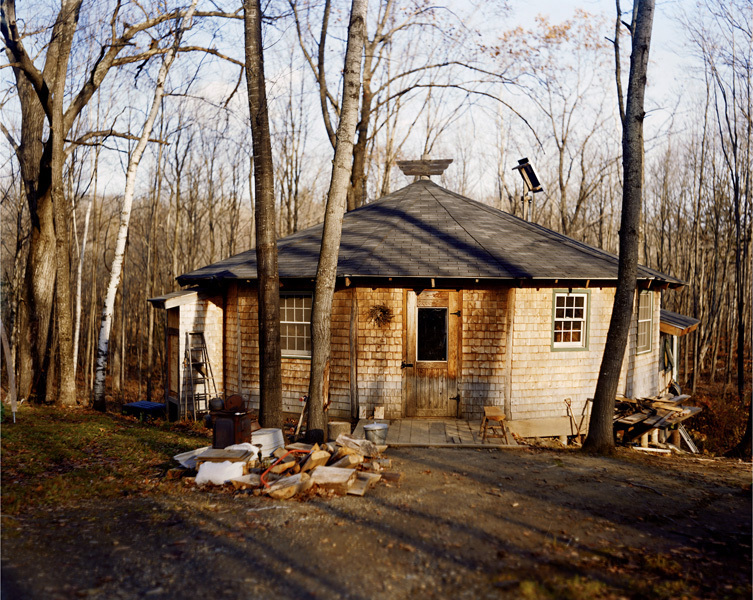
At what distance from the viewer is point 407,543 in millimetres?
5406

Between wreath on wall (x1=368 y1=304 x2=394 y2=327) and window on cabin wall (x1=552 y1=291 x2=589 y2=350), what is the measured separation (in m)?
3.70

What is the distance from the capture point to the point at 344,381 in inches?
475

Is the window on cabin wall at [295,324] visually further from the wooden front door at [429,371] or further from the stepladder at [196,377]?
the wooden front door at [429,371]

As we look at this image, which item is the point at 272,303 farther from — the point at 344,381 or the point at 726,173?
the point at 726,173

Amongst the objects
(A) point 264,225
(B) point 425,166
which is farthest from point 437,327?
(B) point 425,166

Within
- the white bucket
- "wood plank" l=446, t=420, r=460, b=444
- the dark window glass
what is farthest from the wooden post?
the white bucket

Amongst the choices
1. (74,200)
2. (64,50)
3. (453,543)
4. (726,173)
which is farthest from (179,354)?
(726,173)

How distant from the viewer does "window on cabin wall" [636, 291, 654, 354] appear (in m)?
14.1

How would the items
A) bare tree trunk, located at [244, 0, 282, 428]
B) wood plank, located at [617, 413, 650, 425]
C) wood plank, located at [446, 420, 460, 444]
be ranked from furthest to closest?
1. wood plank, located at [617, 413, 650, 425]
2. wood plank, located at [446, 420, 460, 444]
3. bare tree trunk, located at [244, 0, 282, 428]

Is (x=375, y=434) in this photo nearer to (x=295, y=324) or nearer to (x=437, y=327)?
(x=437, y=327)

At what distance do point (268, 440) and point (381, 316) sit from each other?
4.51 meters

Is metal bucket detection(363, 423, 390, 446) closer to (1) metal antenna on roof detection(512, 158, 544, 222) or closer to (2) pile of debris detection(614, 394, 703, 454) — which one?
(2) pile of debris detection(614, 394, 703, 454)

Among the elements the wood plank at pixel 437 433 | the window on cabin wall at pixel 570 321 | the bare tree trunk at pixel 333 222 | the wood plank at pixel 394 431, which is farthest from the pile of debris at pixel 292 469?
the window on cabin wall at pixel 570 321

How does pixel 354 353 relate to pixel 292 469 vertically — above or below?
above
